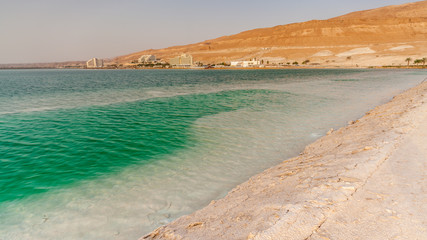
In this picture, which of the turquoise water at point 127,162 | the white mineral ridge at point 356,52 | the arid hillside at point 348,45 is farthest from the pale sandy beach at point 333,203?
the white mineral ridge at point 356,52

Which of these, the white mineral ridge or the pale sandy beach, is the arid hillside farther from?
the pale sandy beach

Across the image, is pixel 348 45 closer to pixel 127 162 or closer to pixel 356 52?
pixel 356 52

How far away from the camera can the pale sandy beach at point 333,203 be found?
12.3 feet

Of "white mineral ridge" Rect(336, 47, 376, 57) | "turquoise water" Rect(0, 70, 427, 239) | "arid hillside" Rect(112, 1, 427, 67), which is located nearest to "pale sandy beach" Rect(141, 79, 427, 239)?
"turquoise water" Rect(0, 70, 427, 239)

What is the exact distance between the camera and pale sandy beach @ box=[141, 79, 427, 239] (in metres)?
3.75

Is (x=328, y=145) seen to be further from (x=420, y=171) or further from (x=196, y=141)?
(x=196, y=141)

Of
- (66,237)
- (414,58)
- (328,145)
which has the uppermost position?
(414,58)

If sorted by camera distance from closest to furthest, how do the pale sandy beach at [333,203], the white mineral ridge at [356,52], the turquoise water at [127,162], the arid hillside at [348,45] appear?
1. the pale sandy beach at [333,203]
2. the turquoise water at [127,162]
3. the arid hillside at [348,45]
4. the white mineral ridge at [356,52]

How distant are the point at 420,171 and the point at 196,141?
8606mm

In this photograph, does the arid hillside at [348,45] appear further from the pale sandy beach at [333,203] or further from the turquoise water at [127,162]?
the pale sandy beach at [333,203]

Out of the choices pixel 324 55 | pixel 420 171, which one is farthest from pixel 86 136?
pixel 324 55

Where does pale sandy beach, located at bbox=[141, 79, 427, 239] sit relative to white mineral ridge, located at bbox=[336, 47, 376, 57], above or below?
below

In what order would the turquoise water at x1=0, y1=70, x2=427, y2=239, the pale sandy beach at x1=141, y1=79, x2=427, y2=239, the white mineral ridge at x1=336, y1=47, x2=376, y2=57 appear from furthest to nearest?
the white mineral ridge at x1=336, y1=47, x2=376, y2=57 < the turquoise water at x1=0, y1=70, x2=427, y2=239 < the pale sandy beach at x1=141, y1=79, x2=427, y2=239

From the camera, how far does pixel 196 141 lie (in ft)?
39.4
